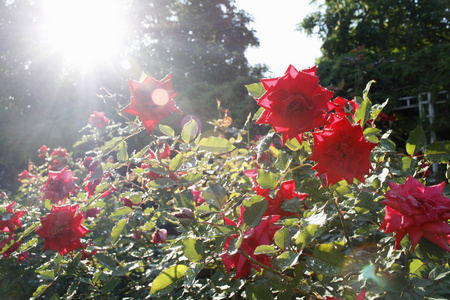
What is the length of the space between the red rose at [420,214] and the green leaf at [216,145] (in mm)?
406

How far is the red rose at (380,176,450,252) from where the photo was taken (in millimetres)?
578

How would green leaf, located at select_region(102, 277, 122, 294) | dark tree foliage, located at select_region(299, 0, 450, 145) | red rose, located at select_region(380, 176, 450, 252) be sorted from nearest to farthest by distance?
red rose, located at select_region(380, 176, 450, 252) → green leaf, located at select_region(102, 277, 122, 294) → dark tree foliage, located at select_region(299, 0, 450, 145)

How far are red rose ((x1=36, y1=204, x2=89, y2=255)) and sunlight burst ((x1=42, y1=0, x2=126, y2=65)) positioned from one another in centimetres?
1072

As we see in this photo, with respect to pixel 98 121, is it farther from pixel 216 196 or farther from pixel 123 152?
pixel 216 196

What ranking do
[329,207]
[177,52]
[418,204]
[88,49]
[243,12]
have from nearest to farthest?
1. [418,204]
2. [329,207]
3. [88,49]
4. [177,52]
5. [243,12]

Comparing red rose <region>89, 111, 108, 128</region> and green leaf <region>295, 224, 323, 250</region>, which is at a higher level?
red rose <region>89, 111, 108, 128</region>

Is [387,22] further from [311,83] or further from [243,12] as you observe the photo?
[311,83]

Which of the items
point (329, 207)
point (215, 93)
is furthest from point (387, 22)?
point (329, 207)

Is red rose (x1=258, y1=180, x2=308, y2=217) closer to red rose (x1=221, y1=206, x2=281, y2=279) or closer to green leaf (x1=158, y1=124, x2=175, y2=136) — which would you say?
red rose (x1=221, y1=206, x2=281, y2=279)

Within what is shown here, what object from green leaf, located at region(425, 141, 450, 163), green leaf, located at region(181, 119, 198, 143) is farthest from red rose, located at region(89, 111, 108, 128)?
green leaf, located at region(425, 141, 450, 163)

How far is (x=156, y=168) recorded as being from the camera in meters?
0.86

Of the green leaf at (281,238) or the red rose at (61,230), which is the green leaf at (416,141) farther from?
the red rose at (61,230)

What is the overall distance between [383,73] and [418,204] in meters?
7.76

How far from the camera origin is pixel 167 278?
0.79 m
